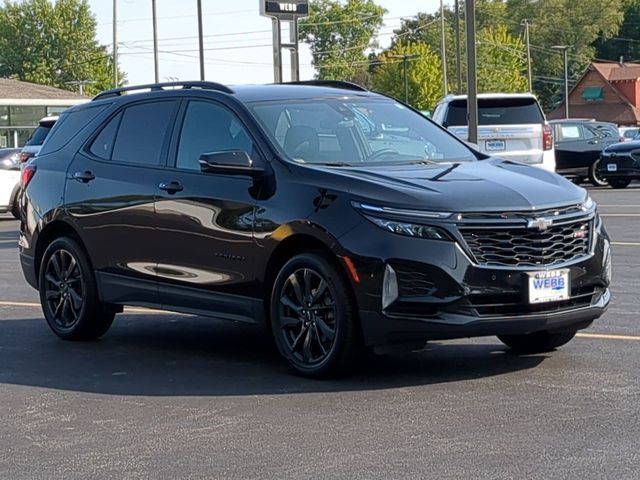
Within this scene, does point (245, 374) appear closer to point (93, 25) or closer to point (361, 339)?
point (361, 339)

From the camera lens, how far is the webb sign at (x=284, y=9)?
68.9 ft

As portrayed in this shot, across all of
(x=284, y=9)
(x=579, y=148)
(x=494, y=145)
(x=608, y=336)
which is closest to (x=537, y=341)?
(x=608, y=336)

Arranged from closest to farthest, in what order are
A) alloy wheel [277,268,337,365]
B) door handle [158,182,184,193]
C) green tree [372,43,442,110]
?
alloy wheel [277,268,337,365]
door handle [158,182,184,193]
green tree [372,43,442,110]

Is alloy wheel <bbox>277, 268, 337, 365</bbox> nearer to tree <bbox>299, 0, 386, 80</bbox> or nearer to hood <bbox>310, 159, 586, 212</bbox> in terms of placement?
hood <bbox>310, 159, 586, 212</bbox>

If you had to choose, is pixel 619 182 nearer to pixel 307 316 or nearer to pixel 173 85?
pixel 173 85

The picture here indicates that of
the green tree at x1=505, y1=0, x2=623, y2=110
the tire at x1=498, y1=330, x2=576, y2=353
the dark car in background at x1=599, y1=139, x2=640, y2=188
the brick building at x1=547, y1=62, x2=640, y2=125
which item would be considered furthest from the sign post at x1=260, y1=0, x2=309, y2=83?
the green tree at x1=505, y1=0, x2=623, y2=110

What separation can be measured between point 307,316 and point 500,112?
1273 cm

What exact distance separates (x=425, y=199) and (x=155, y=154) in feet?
8.21

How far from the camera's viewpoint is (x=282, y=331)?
7.40m

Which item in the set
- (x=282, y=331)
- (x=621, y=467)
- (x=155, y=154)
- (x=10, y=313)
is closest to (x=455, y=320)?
(x=282, y=331)

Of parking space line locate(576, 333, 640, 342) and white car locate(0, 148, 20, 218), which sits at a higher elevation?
white car locate(0, 148, 20, 218)

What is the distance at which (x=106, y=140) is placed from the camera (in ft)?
29.9

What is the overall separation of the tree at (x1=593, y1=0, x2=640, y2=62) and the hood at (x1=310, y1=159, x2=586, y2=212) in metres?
120

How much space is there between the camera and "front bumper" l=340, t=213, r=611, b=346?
6.70 metres
